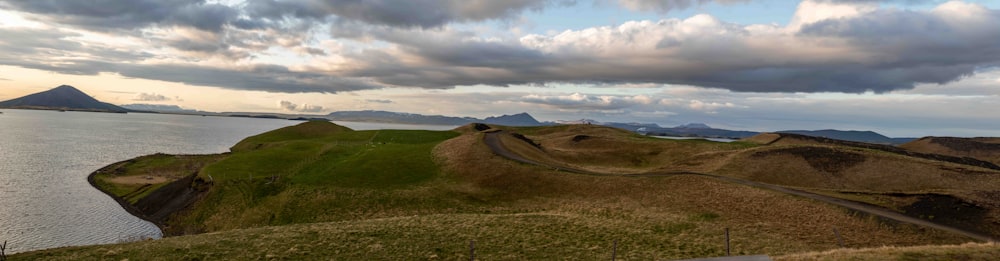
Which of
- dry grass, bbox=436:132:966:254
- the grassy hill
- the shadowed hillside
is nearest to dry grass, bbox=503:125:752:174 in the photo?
the grassy hill

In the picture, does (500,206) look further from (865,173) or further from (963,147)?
(963,147)

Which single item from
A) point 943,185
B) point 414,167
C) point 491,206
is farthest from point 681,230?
point 943,185

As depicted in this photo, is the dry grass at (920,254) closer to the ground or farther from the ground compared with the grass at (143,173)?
farther from the ground

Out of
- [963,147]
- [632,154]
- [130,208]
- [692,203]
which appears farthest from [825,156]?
[963,147]

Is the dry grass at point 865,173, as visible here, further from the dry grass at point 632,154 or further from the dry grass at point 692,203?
the dry grass at point 692,203

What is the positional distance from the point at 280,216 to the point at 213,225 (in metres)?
9.20

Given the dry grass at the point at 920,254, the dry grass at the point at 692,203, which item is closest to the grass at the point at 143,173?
the dry grass at the point at 692,203

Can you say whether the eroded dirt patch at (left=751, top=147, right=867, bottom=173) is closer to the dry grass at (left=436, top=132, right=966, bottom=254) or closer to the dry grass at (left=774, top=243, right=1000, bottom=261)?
the dry grass at (left=436, top=132, right=966, bottom=254)

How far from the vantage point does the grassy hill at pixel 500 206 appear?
30.5m

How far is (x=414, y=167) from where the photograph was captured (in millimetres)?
67312

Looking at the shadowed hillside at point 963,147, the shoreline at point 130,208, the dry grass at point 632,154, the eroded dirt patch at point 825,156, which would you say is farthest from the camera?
the shadowed hillside at point 963,147

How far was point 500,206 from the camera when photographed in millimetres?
51688

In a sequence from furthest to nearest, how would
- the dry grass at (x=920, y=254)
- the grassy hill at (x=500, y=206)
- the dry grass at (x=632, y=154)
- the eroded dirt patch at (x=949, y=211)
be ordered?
the dry grass at (x=632, y=154), the eroded dirt patch at (x=949, y=211), the grassy hill at (x=500, y=206), the dry grass at (x=920, y=254)

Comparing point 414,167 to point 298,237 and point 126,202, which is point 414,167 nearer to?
point 298,237
